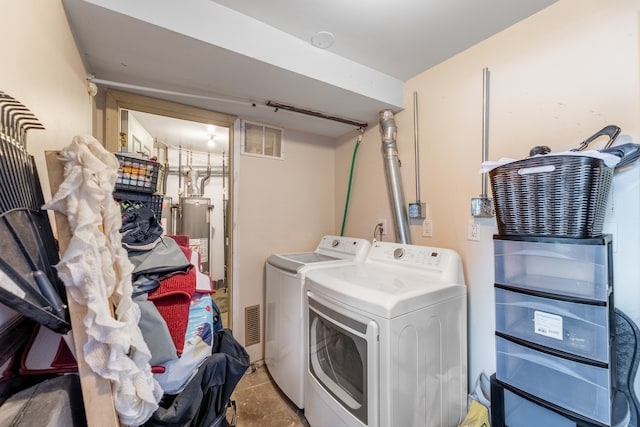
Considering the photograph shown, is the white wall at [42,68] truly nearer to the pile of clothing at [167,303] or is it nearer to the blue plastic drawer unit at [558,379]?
the pile of clothing at [167,303]

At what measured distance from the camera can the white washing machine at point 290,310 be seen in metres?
1.72

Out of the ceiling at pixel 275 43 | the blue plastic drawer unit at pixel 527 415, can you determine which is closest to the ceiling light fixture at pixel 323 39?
the ceiling at pixel 275 43

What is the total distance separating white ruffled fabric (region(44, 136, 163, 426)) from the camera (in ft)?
1.86

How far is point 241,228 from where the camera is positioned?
7.45 ft

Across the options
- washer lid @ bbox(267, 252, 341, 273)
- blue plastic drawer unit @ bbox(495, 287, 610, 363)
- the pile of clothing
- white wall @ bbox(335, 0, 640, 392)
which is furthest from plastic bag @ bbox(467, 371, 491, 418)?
the pile of clothing

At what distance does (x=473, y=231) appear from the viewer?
1.59 meters

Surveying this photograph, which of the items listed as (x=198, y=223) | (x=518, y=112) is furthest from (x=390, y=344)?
(x=198, y=223)

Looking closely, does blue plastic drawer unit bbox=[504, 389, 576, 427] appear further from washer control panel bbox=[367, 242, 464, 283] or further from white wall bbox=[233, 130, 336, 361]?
white wall bbox=[233, 130, 336, 361]

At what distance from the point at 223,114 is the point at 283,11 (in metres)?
1.06

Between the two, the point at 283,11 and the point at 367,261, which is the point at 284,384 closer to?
the point at 367,261

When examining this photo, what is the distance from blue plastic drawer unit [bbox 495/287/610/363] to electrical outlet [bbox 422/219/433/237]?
671 mm

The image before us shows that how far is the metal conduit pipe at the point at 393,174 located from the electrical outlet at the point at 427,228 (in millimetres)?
109

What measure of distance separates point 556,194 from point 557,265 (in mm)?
334

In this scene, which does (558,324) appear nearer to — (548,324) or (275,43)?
(548,324)
